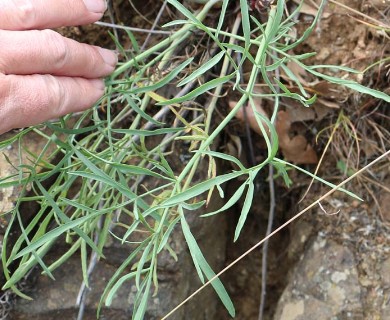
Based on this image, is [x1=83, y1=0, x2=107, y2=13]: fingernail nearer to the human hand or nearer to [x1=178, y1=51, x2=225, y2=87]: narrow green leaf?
the human hand

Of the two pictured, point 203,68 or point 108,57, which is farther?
point 108,57

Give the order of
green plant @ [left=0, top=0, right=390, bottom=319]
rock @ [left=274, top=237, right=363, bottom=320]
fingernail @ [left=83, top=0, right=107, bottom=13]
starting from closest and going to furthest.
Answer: green plant @ [left=0, top=0, right=390, bottom=319]
fingernail @ [left=83, top=0, right=107, bottom=13]
rock @ [left=274, top=237, right=363, bottom=320]

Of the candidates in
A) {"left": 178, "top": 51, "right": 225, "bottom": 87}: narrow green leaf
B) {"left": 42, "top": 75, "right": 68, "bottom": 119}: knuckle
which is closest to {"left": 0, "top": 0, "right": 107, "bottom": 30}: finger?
{"left": 42, "top": 75, "right": 68, "bottom": 119}: knuckle

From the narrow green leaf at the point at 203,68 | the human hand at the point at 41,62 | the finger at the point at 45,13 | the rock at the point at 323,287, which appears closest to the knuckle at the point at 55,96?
the human hand at the point at 41,62

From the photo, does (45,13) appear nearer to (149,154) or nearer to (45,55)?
(45,55)

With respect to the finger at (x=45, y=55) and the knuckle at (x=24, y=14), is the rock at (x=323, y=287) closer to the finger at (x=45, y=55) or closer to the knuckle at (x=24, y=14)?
the finger at (x=45, y=55)

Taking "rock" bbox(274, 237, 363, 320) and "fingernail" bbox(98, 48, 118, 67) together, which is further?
"rock" bbox(274, 237, 363, 320)

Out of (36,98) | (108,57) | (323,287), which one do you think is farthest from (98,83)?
(323,287)

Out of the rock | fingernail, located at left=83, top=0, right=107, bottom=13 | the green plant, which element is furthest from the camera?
the rock
